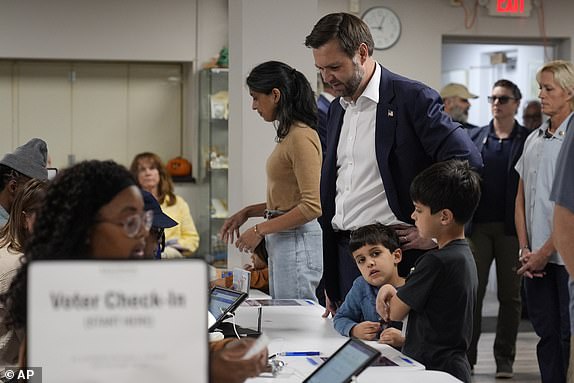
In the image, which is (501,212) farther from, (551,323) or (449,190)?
(449,190)

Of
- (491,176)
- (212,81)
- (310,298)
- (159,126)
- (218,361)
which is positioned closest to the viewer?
(218,361)

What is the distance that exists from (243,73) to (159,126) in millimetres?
3346

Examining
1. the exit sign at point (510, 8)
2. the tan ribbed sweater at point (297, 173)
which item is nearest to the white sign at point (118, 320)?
the tan ribbed sweater at point (297, 173)

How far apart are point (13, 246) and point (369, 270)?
1163 millimetres

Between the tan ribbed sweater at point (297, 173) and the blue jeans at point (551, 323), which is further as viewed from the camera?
the blue jeans at point (551, 323)

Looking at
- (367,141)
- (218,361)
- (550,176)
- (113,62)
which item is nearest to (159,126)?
(113,62)

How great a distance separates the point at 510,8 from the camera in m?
7.63

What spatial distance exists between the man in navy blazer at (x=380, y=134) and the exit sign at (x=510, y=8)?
454 centimetres

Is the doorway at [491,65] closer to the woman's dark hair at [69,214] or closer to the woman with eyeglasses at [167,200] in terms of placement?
the woman with eyeglasses at [167,200]

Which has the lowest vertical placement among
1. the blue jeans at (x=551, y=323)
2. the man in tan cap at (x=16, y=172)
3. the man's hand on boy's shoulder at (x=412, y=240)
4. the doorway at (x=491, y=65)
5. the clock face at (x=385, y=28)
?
the blue jeans at (x=551, y=323)

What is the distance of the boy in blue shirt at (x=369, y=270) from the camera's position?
10.1 ft

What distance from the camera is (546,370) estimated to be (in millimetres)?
4605

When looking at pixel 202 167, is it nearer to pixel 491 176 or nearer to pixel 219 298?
pixel 491 176

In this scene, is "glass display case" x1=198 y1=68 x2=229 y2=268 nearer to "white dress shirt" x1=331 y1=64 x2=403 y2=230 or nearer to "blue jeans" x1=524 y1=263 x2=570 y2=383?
"blue jeans" x1=524 y1=263 x2=570 y2=383
